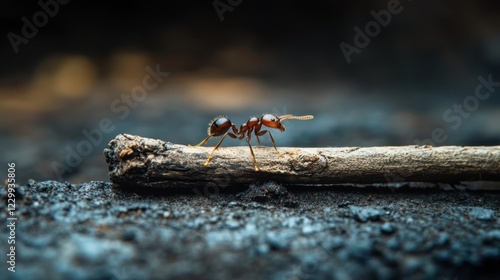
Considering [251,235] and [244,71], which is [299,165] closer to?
[251,235]

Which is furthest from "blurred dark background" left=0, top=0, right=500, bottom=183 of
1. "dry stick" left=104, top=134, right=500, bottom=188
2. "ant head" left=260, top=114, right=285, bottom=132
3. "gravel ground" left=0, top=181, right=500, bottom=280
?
"gravel ground" left=0, top=181, right=500, bottom=280

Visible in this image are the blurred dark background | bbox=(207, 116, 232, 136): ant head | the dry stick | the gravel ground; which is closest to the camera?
the gravel ground

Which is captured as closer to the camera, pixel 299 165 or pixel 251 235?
pixel 251 235

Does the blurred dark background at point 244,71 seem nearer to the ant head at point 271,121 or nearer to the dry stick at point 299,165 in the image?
the ant head at point 271,121

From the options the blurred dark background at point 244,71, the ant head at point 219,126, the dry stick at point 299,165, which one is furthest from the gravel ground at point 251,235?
the blurred dark background at point 244,71

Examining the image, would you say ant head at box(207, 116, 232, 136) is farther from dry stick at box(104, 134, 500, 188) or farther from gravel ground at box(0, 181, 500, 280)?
gravel ground at box(0, 181, 500, 280)

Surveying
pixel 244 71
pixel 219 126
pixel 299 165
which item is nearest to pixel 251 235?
pixel 299 165
